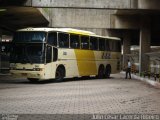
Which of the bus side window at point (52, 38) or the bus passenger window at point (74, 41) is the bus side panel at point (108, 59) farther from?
the bus side window at point (52, 38)

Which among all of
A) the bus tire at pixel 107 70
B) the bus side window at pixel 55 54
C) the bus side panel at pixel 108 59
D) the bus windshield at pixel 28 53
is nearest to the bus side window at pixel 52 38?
the bus side window at pixel 55 54

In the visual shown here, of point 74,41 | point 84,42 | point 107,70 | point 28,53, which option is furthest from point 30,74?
point 107,70

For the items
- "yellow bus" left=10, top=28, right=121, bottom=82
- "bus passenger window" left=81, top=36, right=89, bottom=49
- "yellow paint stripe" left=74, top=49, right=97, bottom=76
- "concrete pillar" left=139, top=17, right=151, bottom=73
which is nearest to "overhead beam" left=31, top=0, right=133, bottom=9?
"yellow bus" left=10, top=28, right=121, bottom=82

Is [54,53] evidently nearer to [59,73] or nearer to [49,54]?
[49,54]

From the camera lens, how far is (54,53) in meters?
25.9

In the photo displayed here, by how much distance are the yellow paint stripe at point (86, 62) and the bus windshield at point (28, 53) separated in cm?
421

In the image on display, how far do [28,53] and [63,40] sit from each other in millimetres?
2830

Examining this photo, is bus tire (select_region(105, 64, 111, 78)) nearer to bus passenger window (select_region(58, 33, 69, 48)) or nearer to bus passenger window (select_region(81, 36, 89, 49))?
bus passenger window (select_region(81, 36, 89, 49))

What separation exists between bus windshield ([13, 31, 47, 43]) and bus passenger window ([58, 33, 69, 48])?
160cm

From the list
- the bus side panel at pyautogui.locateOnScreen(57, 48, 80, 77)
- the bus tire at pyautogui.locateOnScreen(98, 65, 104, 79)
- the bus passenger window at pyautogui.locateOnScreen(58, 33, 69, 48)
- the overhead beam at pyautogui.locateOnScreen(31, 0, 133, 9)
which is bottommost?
the bus tire at pyautogui.locateOnScreen(98, 65, 104, 79)

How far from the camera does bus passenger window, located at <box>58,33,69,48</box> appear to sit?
26.5 meters

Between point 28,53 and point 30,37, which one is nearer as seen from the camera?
point 28,53

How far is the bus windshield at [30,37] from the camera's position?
2507cm

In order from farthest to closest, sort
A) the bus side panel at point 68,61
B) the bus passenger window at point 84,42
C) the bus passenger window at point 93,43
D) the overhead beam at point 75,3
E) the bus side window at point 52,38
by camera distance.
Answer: the bus passenger window at point 93,43, the bus passenger window at point 84,42, the overhead beam at point 75,3, the bus side panel at point 68,61, the bus side window at point 52,38
